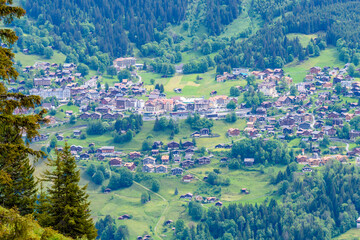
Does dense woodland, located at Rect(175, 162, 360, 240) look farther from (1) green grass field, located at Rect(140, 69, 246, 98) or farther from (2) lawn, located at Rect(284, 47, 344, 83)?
(2) lawn, located at Rect(284, 47, 344, 83)

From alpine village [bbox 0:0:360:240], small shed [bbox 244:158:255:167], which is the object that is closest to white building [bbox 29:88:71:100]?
alpine village [bbox 0:0:360:240]

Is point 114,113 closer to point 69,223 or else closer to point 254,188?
point 254,188

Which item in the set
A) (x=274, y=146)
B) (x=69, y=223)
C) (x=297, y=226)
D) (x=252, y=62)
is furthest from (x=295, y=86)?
(x=69, y=223)

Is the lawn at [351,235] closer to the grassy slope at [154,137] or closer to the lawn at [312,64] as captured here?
the grassy slope at [154,137]

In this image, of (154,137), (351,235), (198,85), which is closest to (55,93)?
(198,85)

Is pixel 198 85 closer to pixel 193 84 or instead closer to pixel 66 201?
pixel 193 84

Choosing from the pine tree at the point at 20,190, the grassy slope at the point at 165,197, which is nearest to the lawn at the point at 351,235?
the grassy slope at the point at 165,197

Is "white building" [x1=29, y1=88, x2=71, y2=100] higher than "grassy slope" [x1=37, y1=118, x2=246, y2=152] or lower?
higher
